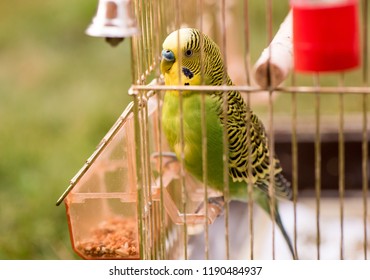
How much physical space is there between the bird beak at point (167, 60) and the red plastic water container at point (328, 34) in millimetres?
377

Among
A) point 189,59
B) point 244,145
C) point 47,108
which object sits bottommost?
point 47,108

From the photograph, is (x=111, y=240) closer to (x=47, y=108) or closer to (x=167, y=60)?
(x=167, y=60)

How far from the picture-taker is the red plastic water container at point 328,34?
0.88m

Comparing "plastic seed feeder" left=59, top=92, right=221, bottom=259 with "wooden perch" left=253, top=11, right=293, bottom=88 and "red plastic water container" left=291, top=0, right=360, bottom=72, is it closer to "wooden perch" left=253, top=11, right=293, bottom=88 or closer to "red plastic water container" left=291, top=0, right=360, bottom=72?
"wooden perch" left=253, top=11, right=293, bottom=88

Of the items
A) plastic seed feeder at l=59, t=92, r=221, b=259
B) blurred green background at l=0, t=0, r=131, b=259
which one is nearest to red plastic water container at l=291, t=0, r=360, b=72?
plastic seed feeder at l=59, t=92, r=221, b=259

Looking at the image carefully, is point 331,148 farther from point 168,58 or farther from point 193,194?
point 168,58

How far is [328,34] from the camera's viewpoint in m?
0.88

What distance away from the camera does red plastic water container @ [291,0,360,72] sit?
34.8 inches

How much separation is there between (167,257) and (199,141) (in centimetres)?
21

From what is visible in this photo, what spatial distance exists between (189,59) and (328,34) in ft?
1.51

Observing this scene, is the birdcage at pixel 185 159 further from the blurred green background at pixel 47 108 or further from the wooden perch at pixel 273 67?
the blurred green background at pixel 47 108

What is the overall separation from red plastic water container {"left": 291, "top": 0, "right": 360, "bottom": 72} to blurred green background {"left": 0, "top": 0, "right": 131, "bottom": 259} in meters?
1.15

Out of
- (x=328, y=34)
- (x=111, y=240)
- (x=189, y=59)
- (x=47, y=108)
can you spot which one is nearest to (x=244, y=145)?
(x=189, y=59)

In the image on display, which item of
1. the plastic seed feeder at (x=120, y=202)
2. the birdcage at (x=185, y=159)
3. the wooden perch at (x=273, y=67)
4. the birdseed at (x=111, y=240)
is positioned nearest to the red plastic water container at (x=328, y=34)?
the birdcage at (x=185, y=159)
